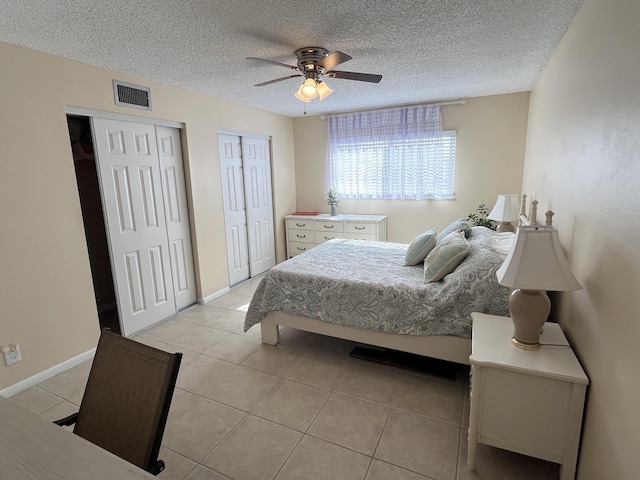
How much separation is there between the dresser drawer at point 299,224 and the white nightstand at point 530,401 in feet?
11.9

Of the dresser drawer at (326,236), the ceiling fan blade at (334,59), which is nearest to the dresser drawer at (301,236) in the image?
the dresser drawer at (326,236)

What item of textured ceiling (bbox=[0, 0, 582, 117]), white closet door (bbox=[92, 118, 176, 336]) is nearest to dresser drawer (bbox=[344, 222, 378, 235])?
textured ceiling (bbox=[0, 0, 582, 117])

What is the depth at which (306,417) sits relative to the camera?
6.65 feet

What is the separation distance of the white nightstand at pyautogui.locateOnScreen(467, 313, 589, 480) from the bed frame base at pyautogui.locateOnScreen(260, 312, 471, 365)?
23.3 inches

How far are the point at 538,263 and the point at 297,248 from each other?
4.04 m

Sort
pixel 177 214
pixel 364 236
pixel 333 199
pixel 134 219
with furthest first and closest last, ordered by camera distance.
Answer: pixel 333 199
pixel 364 236
pixel 177 214
pixel 134 219

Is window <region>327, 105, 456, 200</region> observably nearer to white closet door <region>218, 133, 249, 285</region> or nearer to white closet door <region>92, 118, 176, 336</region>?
white closet door <region>218, 133, 249, 285</region>

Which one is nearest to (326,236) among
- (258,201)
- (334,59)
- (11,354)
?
(258,201)

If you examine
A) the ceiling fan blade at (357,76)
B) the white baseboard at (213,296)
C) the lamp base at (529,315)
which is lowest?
the white baseboard at (213,296)

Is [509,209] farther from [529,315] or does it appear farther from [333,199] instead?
[333,199]

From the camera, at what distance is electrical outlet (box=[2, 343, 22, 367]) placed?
2258 mm

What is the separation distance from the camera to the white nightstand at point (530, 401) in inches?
56.3

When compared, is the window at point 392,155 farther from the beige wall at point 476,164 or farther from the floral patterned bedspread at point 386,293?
the floral patterned bedspread at point 386,293

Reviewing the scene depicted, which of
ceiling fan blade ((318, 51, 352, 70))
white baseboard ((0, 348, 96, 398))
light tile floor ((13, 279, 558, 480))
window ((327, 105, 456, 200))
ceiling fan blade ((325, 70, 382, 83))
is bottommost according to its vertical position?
light tile floor ((13, 279, 558, 480))
